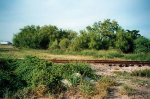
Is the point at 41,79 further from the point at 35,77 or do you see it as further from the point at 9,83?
the point at 9,83

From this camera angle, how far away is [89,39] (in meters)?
58.4

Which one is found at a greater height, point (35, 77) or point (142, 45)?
point (142, 45)

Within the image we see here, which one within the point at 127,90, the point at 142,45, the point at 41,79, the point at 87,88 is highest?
the point at 142,45

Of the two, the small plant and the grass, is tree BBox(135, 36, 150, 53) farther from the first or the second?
the small plant

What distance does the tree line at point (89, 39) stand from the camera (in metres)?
56.7

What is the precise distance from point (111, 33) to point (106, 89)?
49953 millimetres

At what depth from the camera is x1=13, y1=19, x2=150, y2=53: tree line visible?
56719mm

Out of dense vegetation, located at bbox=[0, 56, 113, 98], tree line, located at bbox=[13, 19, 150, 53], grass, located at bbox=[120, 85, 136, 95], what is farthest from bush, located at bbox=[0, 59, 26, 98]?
tree line, located at bbox=[13, 19, 150, 53]

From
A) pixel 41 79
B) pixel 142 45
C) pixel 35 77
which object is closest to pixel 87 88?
pixel 41 79

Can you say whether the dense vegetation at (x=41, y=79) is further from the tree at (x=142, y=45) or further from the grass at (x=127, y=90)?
the tree at (x=142, y=45)

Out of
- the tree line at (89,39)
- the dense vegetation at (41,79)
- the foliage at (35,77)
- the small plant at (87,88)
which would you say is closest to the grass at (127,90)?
the dense vegetation at (41,79)

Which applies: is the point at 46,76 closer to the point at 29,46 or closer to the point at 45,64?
the point at 45,64

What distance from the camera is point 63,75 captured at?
→ 13062mm

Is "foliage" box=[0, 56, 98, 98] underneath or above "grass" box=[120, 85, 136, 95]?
above
